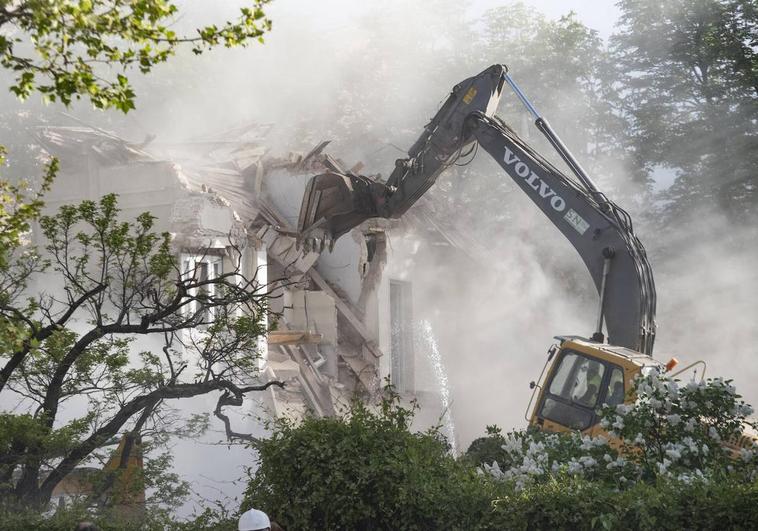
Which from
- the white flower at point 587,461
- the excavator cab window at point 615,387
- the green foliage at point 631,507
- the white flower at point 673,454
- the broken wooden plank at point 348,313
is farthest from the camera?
the broken wooden plank at point 348,313

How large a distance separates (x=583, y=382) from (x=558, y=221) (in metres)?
2.54

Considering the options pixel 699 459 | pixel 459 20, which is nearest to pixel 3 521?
pixel 699 459

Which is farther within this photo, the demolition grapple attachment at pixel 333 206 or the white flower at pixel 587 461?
the demolition grapple attachment at pixel 333 206

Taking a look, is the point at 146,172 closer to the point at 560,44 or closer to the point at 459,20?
the point at 560,44

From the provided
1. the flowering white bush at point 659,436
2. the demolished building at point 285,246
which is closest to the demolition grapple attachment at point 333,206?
the demolished building at point 285,246

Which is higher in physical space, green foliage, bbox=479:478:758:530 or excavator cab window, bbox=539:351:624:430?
excavator cab window, bbox=539:351:624:430

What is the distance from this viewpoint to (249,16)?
586 centimetres

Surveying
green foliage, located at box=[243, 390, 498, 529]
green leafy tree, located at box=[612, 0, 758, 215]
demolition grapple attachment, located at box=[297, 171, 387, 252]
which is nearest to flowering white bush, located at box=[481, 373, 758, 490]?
green foliage, located at box=[243, 390, 498, 529]

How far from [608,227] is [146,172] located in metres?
7.38

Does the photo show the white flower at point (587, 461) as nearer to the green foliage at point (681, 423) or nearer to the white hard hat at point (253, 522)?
the green foliage at point (681, 423)

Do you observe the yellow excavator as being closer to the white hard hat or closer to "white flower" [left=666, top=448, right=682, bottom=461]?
"white flower" [left=666, top=448, right=682, bottom=461]

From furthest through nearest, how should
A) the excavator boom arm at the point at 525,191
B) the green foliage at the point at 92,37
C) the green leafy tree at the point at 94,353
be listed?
the excavator boom arm at the point at 525,191
the green leafy tree at the point at 94,353
the green foliage at the point at 92,37

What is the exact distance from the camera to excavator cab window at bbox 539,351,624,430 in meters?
10.8

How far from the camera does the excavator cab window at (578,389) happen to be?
35.3ft
